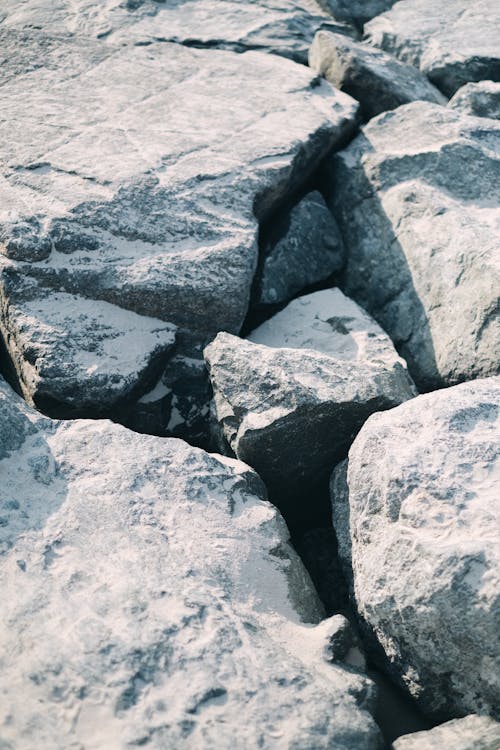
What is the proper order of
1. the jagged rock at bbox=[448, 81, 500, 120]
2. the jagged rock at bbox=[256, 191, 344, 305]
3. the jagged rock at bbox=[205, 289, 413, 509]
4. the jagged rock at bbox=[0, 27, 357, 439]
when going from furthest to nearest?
the jagged rock at bbox=[448, 81, 500, 120], the jagged rock at bbox=[256, 191, 344, 305], the jagged rock at bbox=[0, 27, 357, 439], the jagged rock at bbox=[205, 289, 413, 509]

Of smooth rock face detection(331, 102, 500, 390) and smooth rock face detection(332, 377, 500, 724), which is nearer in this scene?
smooth rock face detection(332, 377, 500, 724)

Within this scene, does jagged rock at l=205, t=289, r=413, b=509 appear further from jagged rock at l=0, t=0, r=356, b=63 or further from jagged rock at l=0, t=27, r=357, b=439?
jagged rock at l=0, t=0, r=356, b=63

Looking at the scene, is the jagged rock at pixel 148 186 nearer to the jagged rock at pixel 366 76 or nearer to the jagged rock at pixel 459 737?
the jagged rock at pixel 366 76

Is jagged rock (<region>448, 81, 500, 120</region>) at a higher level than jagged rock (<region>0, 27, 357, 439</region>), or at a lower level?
higher

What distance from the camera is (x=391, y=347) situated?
246 centimetres

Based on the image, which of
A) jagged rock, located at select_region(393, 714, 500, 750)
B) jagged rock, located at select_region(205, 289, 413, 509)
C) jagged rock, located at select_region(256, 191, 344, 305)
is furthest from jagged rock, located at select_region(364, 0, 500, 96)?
jagged rock, located at select_region(393, 714, 500, 750)

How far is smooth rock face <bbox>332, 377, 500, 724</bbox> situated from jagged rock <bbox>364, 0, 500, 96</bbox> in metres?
2.27

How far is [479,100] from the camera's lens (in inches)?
133

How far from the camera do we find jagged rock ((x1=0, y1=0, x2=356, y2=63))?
3.69 m

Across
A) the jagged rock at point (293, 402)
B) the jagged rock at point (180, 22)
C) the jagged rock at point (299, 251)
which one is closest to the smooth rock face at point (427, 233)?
the jagged rock at point (299, 251)

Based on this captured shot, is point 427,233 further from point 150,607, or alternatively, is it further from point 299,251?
point 150,607

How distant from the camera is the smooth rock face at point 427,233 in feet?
7.95

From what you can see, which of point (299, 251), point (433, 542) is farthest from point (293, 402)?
point (299, 251)

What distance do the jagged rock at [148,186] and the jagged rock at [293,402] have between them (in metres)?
0.23
